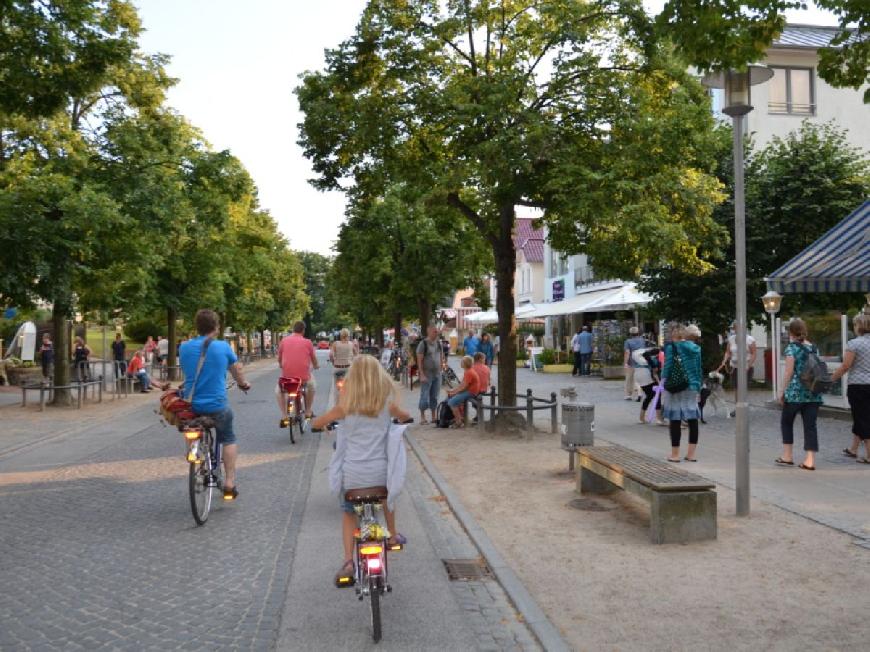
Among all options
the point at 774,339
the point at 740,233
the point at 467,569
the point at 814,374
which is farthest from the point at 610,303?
the point at 467,569

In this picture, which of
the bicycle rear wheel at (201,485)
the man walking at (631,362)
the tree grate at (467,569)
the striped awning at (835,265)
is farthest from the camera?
the man walking at (631,362)

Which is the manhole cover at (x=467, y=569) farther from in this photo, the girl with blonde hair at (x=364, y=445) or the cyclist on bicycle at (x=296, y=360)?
the cyclist on bicycle at (x=296, y=360)

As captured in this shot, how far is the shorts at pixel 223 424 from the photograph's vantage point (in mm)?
7715

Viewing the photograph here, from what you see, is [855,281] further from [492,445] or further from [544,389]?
[544,389]

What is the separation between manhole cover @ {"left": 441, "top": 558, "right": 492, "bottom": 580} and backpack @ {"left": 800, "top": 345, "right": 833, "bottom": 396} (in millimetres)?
5540

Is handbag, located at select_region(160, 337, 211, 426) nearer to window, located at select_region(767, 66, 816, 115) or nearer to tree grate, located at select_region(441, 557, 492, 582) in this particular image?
tree grate, located at select_region(441, 557, 492, 582)

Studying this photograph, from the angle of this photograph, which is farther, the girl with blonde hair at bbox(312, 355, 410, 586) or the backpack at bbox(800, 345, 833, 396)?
the backpack at bbox(800, 345, 833, 396)

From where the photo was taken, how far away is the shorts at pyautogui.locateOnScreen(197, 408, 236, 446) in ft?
25.3

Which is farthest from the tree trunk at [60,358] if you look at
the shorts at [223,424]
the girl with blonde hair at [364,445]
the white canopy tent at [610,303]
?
the girl with blonde hair at [364,445]

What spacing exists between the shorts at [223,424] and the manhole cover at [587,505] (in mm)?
3366

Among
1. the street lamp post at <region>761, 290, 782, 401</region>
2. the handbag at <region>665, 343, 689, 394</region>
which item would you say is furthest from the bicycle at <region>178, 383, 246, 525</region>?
the street lamp post at <region>761, 290, 782, 401</region>

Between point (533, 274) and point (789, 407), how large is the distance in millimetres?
51843

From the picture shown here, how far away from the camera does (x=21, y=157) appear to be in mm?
20141

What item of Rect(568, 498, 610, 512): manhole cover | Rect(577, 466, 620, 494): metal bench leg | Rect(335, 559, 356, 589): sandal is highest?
Rect(335, 559, 356, 589): sandal
